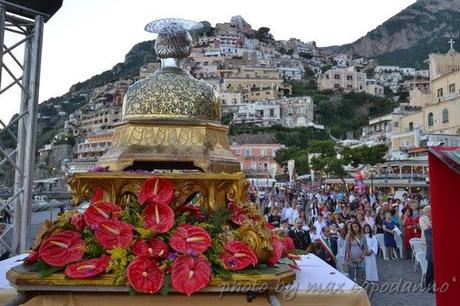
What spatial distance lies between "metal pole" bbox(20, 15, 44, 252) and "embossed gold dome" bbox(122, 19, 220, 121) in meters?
3.74

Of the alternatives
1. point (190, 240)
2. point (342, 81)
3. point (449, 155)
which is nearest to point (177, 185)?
point (190, 240)

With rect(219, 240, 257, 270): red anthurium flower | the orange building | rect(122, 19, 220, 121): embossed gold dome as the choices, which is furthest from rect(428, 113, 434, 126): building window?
rect(219, 240, 257, 270): red anthurium flower

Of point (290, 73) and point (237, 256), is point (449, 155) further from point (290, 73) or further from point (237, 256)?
point (290, 73)

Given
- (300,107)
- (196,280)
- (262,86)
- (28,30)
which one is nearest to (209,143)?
(196,280)

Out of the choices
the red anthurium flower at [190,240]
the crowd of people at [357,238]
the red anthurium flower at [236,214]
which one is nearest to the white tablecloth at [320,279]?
the red anthurium flower at [236,214]

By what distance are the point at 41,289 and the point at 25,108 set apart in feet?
14.7

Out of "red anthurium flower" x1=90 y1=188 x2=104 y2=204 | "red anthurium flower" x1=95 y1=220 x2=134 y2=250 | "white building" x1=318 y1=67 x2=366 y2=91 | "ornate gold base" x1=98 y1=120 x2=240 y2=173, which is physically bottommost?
"red anthurium flower" x1=95 y1=220 x2=134 y2=250

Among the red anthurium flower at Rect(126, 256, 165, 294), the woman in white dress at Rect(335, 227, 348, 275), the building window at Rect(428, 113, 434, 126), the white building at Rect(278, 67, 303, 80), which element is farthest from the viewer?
the white building at Rect(278, 67, 303, 80)

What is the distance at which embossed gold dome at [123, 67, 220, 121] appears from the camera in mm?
2432

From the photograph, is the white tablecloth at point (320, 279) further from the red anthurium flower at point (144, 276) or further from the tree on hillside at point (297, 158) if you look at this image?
the tree on hillside at point (297, 158)

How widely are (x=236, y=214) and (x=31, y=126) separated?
171 inches

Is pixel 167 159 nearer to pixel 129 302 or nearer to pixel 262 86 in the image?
pixel 129 302

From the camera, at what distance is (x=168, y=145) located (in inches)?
94.1

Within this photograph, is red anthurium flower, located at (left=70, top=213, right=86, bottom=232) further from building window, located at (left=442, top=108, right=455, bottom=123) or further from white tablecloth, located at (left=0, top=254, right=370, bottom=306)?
building window, located at (left=442, top=108, right=455, bottom=123)
